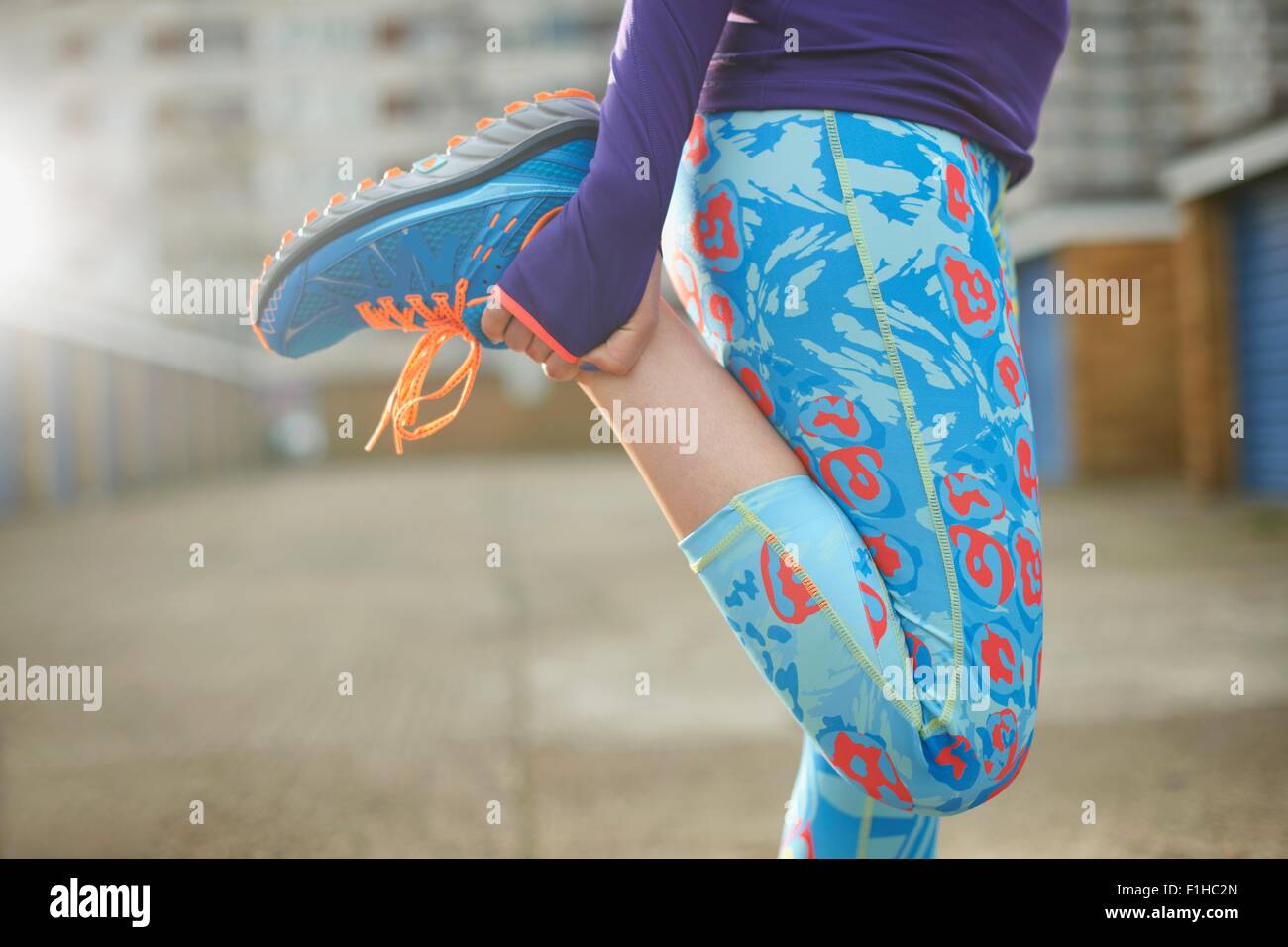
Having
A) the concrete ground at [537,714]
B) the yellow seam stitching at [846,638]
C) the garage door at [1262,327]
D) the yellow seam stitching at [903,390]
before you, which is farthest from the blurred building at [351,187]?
the yellow seam stitching at [846,638]

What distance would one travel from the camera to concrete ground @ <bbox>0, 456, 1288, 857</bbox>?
2.36 metres

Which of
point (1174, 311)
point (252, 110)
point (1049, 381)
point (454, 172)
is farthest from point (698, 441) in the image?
point (252, 110)

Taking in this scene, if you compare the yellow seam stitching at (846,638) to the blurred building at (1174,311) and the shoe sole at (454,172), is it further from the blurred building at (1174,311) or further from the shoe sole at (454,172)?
the blurred building at (1174,311)

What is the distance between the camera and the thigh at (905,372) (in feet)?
2.85

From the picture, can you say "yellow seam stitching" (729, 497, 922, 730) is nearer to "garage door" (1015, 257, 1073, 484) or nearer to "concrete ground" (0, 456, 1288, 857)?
"concrete ground" (0, 456, 1288, 857)

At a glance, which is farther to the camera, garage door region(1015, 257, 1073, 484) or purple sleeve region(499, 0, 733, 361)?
garage door region(1015, 257, 1073, 484)

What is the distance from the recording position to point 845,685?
0.84m

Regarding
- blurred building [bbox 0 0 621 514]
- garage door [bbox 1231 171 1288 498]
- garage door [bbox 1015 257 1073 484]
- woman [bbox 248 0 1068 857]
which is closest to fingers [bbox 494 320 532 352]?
woman [bbox 248 0 1068 857]

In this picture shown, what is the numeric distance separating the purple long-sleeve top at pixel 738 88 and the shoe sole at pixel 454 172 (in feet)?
0.16

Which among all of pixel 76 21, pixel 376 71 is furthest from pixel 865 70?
pixel 76 21

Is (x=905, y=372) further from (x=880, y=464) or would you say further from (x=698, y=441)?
(x=698, y=441)

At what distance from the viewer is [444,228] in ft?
2.96
